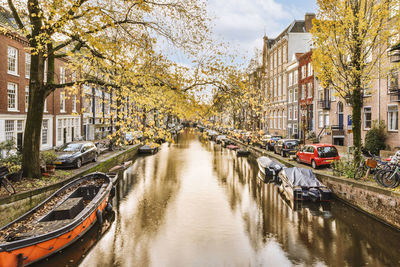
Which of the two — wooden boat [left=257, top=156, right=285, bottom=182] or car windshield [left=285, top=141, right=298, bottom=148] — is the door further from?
wooden boat [left=257, top=156, right=285, bottom=182]

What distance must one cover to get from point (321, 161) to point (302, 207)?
5.30m

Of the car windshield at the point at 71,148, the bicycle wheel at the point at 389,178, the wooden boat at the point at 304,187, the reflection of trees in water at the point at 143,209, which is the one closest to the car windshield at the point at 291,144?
the wooden boat at the point at 304,187

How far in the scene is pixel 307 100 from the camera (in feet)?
119

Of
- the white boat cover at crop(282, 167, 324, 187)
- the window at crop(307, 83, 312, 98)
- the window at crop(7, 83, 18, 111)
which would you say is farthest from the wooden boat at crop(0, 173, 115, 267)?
the window at crop(307, 83, 312, 98)

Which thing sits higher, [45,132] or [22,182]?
[45,132]

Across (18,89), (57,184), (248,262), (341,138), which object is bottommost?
(248,262)

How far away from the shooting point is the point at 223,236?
10.4m

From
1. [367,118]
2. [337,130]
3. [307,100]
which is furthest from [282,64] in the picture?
[367,118]

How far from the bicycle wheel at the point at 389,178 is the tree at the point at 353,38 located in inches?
115

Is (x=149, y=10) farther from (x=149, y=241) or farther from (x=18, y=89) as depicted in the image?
(x=18, y=89)

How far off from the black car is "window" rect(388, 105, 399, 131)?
23151mm

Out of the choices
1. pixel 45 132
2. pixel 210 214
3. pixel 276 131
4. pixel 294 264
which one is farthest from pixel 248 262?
pixel 276 131

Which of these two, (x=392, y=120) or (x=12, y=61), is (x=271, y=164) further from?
(x=12, y=61)

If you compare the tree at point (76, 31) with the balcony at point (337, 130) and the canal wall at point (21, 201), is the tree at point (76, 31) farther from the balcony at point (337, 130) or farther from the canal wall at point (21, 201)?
the balcony at point (337, 130)
